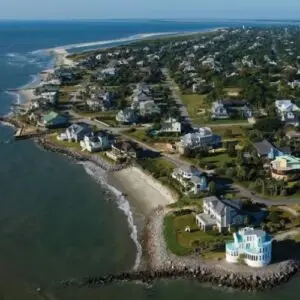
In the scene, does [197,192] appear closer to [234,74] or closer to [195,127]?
[195,127]

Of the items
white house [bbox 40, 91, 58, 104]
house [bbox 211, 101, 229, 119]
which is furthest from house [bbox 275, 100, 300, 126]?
white house [bbox 40, 91, 58, 104]

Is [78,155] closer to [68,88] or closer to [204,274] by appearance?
[204,274]

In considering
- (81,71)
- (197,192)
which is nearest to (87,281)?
(197,192)

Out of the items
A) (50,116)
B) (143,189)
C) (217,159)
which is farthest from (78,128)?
(143,189)

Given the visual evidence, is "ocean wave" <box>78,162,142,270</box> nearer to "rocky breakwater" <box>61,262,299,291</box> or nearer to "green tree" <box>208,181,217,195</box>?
"rocky breakwater" <box>61,262,299,291</box>

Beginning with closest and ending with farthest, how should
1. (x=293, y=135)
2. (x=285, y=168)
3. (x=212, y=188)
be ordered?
(x=212, y=188) < (x=285, y=168) < (x=293, y=135)
